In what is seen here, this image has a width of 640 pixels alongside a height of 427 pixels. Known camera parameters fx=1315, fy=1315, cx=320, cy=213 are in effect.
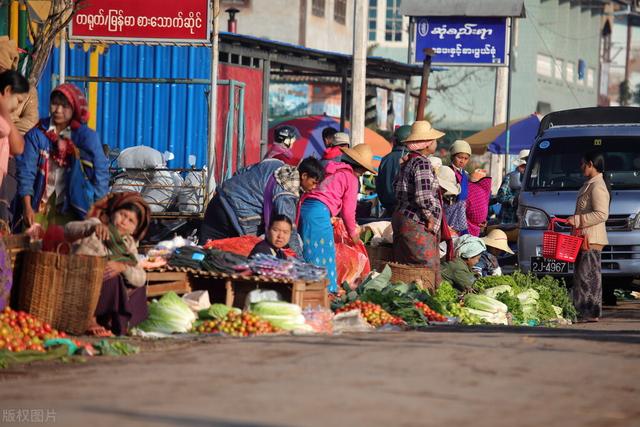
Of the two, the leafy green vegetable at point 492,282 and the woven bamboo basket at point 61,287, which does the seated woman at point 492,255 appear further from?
the woven bamboo basket at point 61,287

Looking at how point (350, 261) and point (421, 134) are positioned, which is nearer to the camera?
point (421, 134)

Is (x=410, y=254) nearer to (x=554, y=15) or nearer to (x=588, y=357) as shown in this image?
(x=588, y=357)

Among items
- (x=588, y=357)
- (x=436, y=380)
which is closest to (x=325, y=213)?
(x=588, y=357)

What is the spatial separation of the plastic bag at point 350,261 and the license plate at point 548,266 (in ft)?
10.7

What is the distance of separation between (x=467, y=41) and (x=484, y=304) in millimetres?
11351

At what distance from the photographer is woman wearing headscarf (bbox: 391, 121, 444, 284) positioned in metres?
13.2

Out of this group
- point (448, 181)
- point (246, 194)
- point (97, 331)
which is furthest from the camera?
point (448, 181)

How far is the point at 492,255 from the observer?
1625 centimetres

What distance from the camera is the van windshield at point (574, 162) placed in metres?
16.9

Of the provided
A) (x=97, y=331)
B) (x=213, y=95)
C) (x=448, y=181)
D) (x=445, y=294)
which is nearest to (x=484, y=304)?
(x=445, y=294)

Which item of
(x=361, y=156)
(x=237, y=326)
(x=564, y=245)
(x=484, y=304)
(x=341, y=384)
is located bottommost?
(x=484, y=304)

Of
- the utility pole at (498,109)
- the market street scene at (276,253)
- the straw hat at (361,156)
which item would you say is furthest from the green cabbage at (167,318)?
the utility pole at (498,109)

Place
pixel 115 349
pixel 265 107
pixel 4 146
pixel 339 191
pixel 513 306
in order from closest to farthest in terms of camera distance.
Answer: pixel 115 349, pixel 4 146, pixel 339 191, pixel 513 306, pixel 265 107

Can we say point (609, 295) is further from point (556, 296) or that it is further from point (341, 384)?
point (341, 384)
